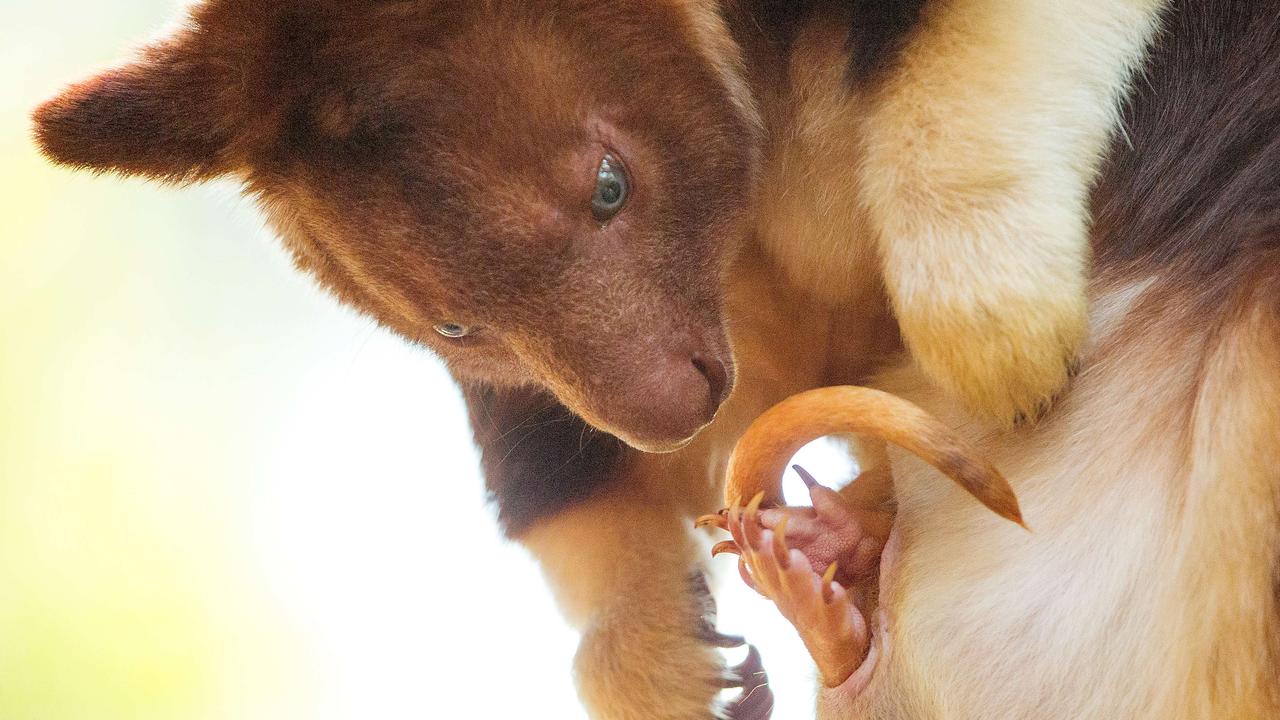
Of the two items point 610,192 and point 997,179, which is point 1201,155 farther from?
point 610,192

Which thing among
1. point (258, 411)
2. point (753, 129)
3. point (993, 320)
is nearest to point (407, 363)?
point (258, 411)

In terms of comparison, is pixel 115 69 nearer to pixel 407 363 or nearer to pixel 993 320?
pixel 407 363

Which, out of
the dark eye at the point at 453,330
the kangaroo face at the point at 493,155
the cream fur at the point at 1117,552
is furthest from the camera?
the dark eye at the point at 453,330

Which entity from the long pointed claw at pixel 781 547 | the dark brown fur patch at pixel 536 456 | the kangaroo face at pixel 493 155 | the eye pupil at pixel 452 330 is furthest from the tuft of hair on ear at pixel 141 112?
the long pointed claw at pixel 781 547

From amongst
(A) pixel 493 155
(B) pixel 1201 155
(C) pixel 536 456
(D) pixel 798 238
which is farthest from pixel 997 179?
(C) pixel 536 456

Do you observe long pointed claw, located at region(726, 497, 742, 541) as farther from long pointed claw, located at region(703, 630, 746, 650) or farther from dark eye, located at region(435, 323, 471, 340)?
long pointed claw, located at region(703, 630, 746, 650)

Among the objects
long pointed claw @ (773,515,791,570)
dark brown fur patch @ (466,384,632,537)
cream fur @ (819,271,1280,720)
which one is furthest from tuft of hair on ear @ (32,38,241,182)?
cream fur @ (819,271,1280,720)

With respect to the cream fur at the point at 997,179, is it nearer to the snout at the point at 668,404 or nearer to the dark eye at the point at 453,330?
the snout at the point at 668,404
